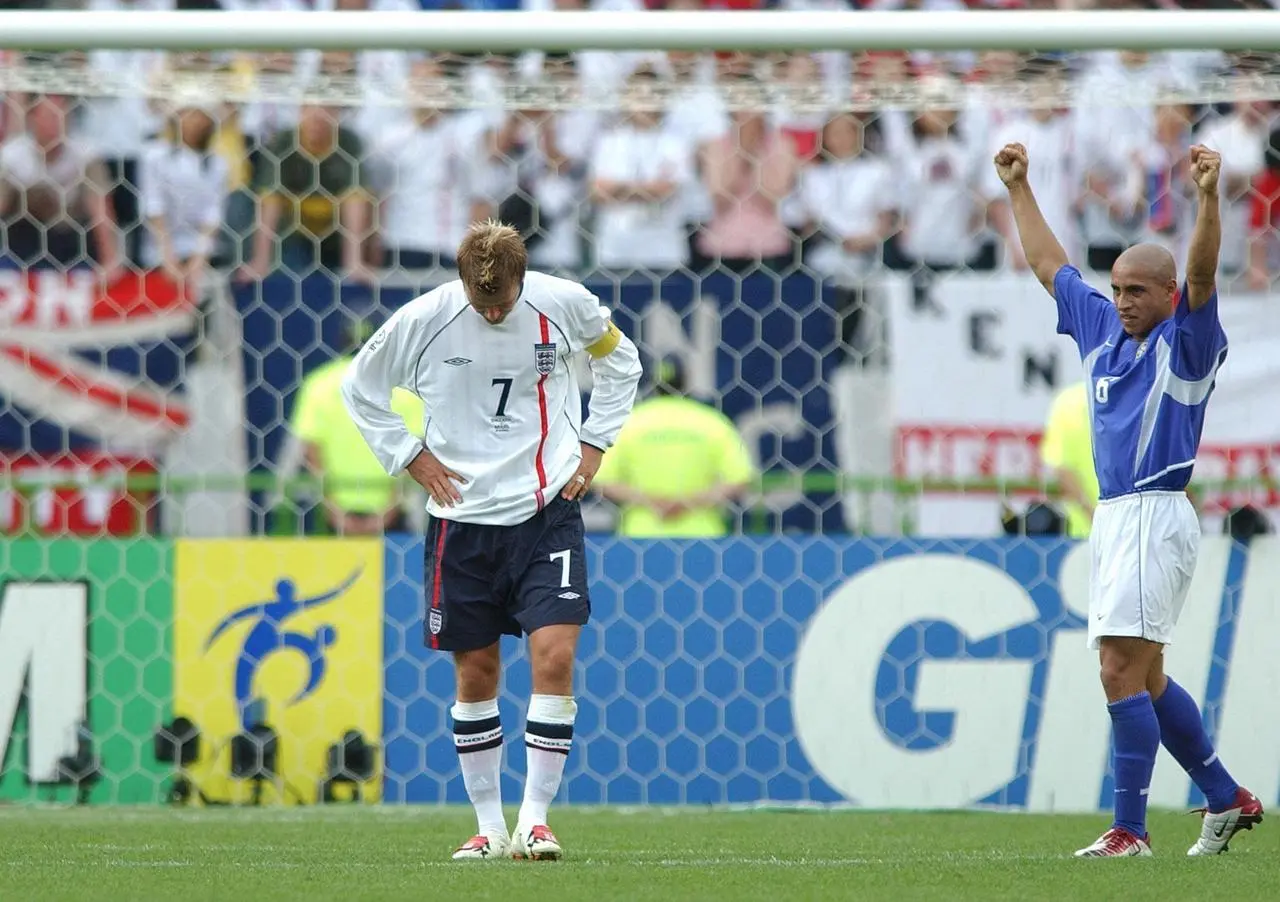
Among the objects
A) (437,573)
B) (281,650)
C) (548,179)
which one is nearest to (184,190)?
(548,179)

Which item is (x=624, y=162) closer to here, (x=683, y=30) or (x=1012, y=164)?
(x=683, y=30)

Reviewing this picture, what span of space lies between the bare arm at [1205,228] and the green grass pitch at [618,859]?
1.51 meters

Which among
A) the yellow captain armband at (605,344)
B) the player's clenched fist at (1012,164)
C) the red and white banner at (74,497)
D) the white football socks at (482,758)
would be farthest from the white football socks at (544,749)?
the red and white banner at (74,497)

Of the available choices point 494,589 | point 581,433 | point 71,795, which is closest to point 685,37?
point 581,433

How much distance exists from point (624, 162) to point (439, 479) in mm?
3654

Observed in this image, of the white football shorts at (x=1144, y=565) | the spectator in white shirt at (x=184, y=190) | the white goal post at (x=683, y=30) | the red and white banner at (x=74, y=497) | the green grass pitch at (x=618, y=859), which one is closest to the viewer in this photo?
the green grass pitch at (x=618, y=859)

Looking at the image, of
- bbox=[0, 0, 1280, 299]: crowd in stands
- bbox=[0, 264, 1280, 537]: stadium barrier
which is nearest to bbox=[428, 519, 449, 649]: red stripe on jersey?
bbox=[0, 264, 1280, 537]: stadium barrier

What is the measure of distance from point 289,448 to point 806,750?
2.42 metres

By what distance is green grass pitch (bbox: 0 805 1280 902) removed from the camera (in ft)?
15.7

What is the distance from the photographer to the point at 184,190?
8445 millimetres

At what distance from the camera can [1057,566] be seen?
7.78 metres

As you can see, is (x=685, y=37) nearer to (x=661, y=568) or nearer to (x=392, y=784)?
(x=661, y=568)

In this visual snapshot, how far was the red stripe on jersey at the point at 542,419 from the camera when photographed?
5746 millimetres

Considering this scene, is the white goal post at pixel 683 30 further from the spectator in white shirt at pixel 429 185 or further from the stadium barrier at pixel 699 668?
the stadium barrier at pixel 699 668
